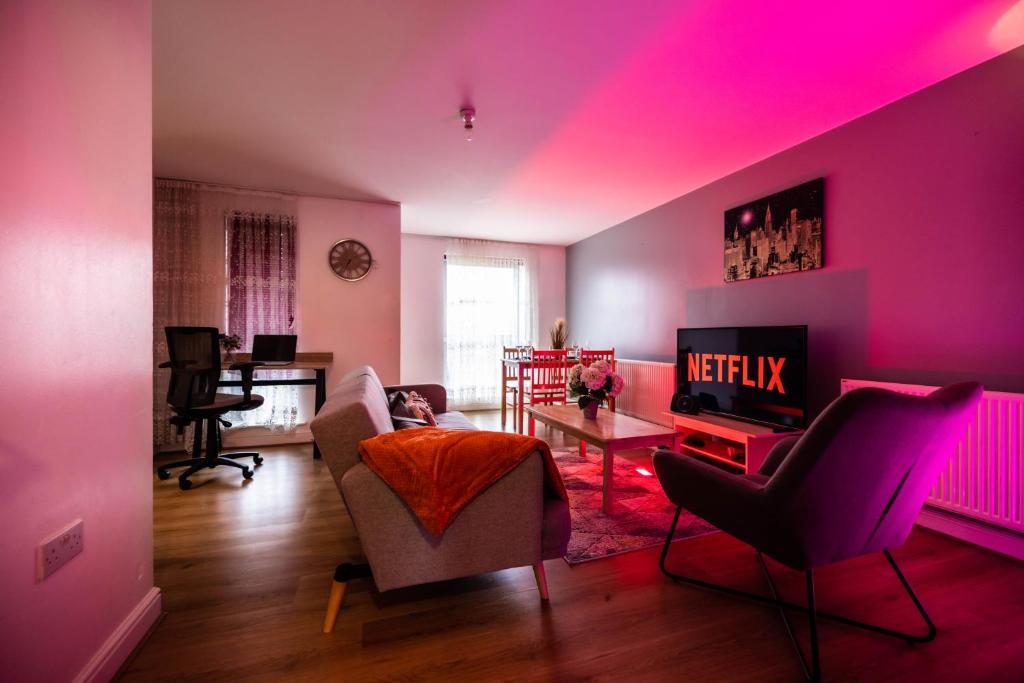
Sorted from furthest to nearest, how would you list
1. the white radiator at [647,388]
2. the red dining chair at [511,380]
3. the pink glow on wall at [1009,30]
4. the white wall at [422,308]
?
the white wall at [422,308] → the red dining chair at [511,380] → the white radiator at [647,388] → the pink glow on wall at [1009,30]

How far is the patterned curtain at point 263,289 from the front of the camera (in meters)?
4.09

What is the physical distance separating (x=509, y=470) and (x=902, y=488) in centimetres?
133

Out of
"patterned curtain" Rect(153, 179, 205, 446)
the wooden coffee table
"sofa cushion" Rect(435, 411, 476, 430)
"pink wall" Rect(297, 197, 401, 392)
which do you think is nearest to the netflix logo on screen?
the wooden coffee table

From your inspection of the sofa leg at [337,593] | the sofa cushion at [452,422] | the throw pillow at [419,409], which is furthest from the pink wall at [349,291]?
the sofa leg at [337,593]

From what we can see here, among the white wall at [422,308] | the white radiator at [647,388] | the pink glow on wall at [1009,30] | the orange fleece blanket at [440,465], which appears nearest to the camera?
the orange fleece blanket at [440,465]

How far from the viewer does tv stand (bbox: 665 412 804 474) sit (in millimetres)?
2834

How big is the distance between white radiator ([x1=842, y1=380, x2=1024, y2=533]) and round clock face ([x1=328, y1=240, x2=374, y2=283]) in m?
4.49

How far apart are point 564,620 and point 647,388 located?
326 centimetres

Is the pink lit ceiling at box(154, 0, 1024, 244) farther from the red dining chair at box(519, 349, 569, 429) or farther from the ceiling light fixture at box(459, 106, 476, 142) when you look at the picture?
the red dining chair at box(519, 349, 569, 429)

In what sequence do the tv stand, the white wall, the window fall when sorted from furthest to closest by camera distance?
1. the window
2. the white wall
3. the tv stand

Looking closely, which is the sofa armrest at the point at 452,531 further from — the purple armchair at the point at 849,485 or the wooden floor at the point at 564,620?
the purple armchair at the point at 849,485

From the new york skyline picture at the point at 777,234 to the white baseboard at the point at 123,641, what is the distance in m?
4.04

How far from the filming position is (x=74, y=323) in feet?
3.95

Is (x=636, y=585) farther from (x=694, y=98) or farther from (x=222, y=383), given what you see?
(x=222, y=383)
